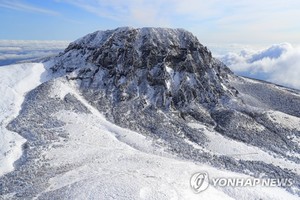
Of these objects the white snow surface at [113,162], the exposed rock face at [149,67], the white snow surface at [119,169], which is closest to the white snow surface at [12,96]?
the white snow surface at [113,162]

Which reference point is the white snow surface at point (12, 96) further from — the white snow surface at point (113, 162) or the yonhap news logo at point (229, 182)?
the yonhap news logo at point (229, 182)

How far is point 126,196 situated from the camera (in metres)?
38.5

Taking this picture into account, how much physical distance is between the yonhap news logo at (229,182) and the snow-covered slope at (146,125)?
0.89m

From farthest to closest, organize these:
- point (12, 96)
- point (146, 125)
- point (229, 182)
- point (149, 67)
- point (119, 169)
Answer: point (149, 67)
point (12, 96)
point (146, 125)
point (229, 182)
point (119, 169)

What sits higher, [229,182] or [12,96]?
[12,96]

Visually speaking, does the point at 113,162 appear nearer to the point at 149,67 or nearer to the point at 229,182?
the point at 229,182

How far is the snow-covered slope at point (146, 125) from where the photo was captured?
146 ft

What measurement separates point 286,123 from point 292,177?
23104mm

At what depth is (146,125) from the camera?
7056 centimetres

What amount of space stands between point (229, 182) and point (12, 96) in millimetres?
51616

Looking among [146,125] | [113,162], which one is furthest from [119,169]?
[146,125]

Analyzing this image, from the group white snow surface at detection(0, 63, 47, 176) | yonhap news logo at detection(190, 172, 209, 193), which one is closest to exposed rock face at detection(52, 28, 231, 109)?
white snow surface at detection(0, 63, 47, 176)

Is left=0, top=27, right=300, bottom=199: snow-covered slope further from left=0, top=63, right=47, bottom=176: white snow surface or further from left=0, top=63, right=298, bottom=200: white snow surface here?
left=0, top=63, right=47, bottom=176: white snow surface

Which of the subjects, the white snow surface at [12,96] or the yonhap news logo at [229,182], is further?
the white snow surface at [12,96]
